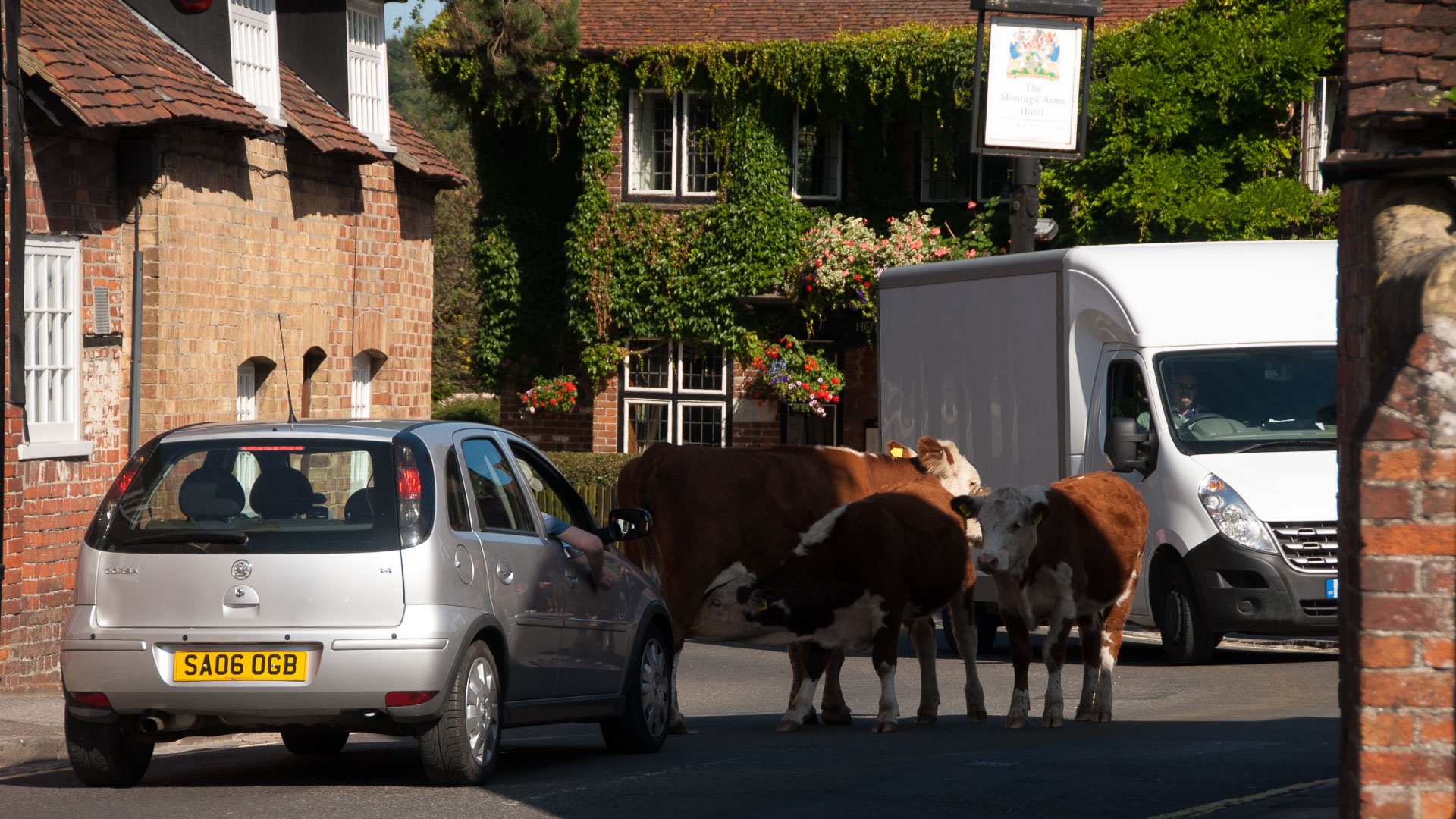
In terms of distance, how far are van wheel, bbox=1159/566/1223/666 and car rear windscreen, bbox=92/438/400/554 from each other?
26.6ft

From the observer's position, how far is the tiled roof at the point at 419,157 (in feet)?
72.9

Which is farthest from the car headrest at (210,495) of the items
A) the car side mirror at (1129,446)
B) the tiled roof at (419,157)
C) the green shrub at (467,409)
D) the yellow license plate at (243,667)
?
the green shrub at (467,409)

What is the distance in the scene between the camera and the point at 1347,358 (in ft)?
18.8

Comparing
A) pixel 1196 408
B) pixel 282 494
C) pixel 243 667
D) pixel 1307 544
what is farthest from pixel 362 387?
pixel 243 667

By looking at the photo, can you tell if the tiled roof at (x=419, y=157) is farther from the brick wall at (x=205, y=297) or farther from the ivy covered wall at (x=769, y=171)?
the ivy covered wall at (x=769, y=171)

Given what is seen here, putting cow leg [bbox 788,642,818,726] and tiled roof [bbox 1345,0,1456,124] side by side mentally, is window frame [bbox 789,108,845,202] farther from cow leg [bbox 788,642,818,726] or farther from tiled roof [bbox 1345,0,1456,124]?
tiled roof [bbox 1345,0,1456,124]

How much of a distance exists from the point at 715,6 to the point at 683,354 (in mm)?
5914

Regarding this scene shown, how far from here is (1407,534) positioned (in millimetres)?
5059

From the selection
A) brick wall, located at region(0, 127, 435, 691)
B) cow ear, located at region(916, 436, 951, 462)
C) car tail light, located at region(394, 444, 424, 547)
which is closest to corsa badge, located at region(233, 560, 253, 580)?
car tail light, located at region(394, 444, 424, 547)

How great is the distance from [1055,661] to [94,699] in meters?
5.66

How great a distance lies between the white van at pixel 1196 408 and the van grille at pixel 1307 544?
1 centimetres

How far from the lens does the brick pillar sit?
502 centimetres

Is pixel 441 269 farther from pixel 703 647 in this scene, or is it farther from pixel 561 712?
pixel 561 712

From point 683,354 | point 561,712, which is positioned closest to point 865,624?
point 561,712
